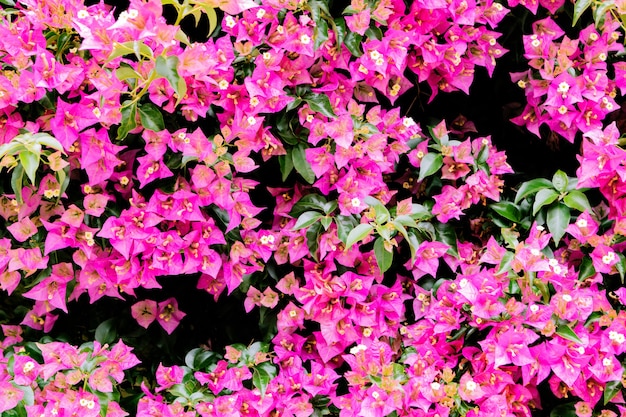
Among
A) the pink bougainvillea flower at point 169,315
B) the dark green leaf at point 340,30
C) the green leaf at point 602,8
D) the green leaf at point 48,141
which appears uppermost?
the green leaf at point 602,8

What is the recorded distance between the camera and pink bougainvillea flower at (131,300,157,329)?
1.98 meters

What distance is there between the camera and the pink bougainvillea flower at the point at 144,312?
198 centimetres

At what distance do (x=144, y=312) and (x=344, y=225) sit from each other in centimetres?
68

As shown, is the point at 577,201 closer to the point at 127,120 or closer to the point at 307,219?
the point at 307,219

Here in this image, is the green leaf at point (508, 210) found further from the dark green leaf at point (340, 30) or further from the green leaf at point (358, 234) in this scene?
the dark green leaf at point (340, 30)

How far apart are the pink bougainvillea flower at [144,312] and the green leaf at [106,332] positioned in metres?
0.08

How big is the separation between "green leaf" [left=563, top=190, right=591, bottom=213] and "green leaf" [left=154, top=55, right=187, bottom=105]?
1090 mm

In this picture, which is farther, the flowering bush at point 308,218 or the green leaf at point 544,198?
the green leaf at point 544,198

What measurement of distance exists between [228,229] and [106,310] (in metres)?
0.65

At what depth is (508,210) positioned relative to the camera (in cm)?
196

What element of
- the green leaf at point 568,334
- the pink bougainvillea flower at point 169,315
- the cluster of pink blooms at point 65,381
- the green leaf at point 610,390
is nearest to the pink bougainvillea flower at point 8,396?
the cluster of pink blooms at point 65,381

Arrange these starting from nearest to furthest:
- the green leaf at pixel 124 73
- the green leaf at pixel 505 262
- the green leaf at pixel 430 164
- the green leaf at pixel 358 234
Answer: the green leaf at pixel 124 73, the green leaf at pixel 358 234, the green leaf at pixel 505 262, the green leaf at pixel 430 164

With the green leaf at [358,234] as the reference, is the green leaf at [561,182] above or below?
below

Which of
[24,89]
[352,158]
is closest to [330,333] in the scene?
[352,158]
